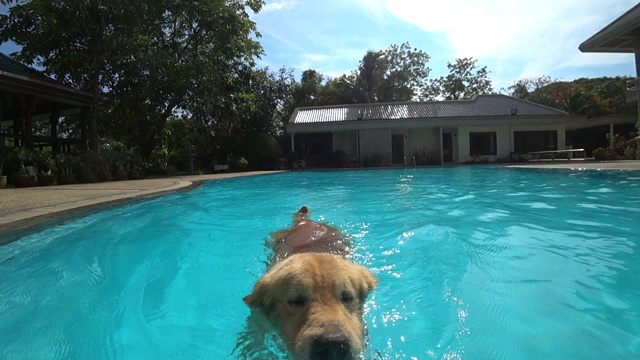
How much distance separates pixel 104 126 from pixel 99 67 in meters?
4.06

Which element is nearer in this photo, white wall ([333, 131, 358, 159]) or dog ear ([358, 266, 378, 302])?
dog ear ([358, 266, 378, 302])

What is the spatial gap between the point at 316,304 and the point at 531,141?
29437 mm

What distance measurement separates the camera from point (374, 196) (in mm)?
9898

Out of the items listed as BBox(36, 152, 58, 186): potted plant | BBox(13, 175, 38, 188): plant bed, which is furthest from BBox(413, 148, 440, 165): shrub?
BBox(13, 175, 38, 188): plant bed

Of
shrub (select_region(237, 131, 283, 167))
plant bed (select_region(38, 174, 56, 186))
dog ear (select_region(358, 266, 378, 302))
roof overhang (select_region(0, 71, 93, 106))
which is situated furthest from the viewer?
shrub (select_region(237, 131, 283, 167))

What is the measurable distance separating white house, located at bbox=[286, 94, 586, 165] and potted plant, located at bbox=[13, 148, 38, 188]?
570 inches

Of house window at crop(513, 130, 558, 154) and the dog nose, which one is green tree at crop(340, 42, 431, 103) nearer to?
house window at crop(513, 130, 558, 154)

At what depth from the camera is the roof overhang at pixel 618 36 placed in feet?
47.2

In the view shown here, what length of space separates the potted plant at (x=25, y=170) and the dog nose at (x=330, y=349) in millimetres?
14041

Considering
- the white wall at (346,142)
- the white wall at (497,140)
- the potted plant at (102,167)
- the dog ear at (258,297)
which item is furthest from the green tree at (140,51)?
the dog ear at (258,297)

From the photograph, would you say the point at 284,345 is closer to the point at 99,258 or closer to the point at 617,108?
the point at 99,258

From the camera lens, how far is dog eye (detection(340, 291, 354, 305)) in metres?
2.13

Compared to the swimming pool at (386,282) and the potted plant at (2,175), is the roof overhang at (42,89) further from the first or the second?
the swimming pool at (386,282)

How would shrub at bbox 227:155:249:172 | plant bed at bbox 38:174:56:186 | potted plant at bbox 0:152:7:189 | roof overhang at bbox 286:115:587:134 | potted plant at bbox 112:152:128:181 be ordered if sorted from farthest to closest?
1. roof overhang at bbox 286:115:587:134
2. shrub at bbox 227:155:249:172
3. potted plant at bbox 112:152:128:181
4. plant bed at bbox 38:174:56:186
5. potted plant at bbox 0:152:7:189
